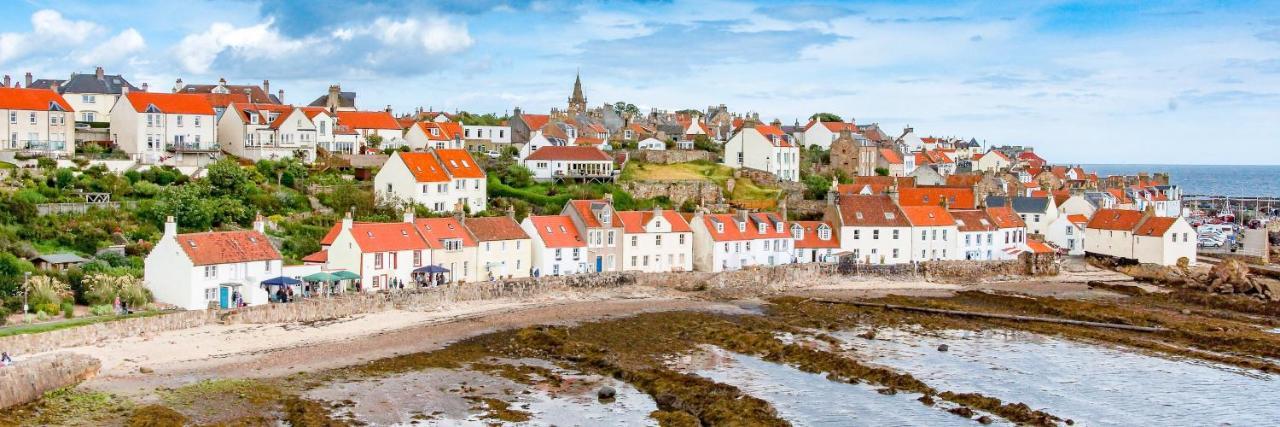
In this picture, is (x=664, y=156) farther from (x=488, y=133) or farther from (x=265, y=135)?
(x=265, y=135)

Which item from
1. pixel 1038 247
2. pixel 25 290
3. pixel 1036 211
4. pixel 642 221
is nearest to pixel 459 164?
pixel 642 221

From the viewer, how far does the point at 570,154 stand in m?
74.4

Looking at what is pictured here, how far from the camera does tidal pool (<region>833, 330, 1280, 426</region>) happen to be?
106ft

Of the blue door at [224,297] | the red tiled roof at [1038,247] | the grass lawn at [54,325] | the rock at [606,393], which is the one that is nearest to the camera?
the rock at [606,393]

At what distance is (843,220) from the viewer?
6366cm

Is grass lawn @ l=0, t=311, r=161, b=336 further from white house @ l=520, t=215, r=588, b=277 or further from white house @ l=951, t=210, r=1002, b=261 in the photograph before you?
white house @ l=951, t=210, r=1002, b=261

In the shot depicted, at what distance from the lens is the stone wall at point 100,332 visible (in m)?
31.4

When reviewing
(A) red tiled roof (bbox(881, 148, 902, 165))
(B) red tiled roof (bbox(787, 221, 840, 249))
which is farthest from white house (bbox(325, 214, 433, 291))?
(A) red tiled roof (bbox(881, 148, 902, 165))

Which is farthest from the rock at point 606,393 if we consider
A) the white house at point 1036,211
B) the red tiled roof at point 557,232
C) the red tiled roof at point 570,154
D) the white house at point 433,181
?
the white house at point 1036,211

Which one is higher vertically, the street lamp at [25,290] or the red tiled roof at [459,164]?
the red tiled roof at [459,164]

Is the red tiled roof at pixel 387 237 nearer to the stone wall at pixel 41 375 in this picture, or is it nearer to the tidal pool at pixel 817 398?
the stone wall at pixel 41 375

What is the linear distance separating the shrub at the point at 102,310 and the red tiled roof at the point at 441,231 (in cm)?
1462

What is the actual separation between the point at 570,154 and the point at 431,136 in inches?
493

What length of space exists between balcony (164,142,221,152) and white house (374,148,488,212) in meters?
11.4
